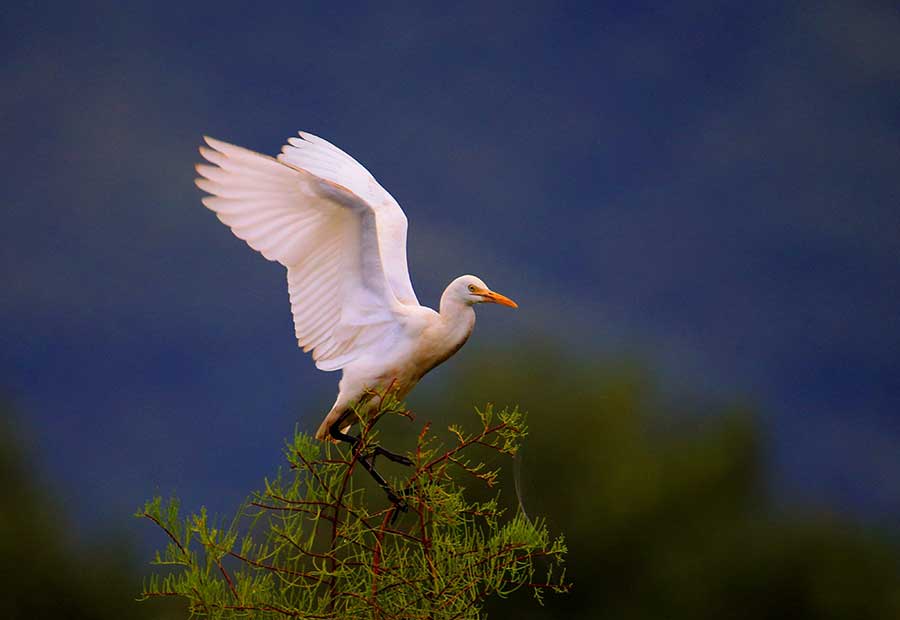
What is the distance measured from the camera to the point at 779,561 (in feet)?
24.7

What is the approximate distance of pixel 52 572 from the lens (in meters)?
6.55

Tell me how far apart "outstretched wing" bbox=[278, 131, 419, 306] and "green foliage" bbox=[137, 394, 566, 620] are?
3.35 feet

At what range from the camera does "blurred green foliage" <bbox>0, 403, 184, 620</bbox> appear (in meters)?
6.39

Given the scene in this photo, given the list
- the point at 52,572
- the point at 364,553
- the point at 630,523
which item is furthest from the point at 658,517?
the point at 364,553

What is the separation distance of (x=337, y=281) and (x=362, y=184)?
74 cm

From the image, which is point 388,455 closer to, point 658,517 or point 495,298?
point 495,298

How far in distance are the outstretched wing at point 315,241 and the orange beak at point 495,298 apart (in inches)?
→ 10.1

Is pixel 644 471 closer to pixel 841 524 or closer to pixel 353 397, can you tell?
pixel 841 524

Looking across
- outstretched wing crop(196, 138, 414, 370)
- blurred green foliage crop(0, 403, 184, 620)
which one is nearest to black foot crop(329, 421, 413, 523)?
outstretched wing crop(196, 138, 414, 370)

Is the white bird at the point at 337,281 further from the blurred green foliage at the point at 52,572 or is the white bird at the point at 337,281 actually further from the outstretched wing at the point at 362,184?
the blurred green foliage at the point at 52,572

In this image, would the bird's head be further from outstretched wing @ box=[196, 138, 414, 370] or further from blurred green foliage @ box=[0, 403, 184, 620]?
blurred green foliage @ box=[0, 403, 184, 620]

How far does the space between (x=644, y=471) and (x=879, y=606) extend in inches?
74.3

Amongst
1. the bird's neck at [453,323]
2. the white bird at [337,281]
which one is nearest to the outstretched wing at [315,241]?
the white bird at [337,281]

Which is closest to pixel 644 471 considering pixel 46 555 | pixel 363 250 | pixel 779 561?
pixel 779 561
